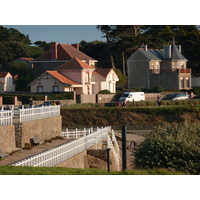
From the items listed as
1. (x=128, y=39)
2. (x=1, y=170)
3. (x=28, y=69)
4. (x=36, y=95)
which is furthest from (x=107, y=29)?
(x=1, y=170)

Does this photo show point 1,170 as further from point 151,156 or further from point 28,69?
point 28,69

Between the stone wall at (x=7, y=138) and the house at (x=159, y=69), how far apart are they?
44.0 meters

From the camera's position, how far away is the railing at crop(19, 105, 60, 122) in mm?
25222

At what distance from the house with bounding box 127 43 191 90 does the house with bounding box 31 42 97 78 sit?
550 centimetres

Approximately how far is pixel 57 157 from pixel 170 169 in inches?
148

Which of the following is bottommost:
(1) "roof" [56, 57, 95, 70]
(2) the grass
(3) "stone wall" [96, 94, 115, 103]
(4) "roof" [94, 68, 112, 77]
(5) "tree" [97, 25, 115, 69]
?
(2) the grass

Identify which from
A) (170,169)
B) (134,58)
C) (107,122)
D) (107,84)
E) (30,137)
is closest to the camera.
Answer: (170,169)

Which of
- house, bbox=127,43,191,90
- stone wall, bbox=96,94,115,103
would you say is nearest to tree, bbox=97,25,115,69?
house, bbox=127,43,191,90

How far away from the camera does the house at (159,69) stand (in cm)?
6606

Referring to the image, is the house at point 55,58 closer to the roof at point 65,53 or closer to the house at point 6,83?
the roof at point 65,53

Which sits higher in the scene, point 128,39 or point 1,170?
point 128,39

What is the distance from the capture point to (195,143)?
20.3 m

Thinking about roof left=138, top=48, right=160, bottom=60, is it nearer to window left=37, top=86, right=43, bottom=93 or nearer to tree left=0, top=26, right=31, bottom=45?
window left=37, top=86, right=43, bottom=93

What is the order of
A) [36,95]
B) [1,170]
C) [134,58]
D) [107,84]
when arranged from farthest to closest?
[134,58]
[107,84]
[36,95]
[1,170]
